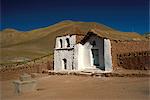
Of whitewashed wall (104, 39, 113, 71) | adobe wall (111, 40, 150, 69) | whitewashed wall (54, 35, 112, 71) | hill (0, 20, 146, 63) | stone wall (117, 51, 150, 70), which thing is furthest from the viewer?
hill (0, 20, 146, 63)

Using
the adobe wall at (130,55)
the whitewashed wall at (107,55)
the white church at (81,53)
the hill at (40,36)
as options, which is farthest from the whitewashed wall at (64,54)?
the hill at (40,36)

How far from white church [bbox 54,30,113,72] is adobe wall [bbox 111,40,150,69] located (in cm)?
184

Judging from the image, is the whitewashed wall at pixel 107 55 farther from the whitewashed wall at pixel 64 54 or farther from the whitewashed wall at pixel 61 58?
the whitewashed wall at pixel 61 58

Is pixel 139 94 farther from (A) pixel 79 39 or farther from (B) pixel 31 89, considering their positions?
(A) pixel 79 39

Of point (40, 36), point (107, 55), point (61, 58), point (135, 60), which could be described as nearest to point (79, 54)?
point (61, 58)

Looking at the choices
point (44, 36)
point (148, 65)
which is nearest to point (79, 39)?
point (148, 65)

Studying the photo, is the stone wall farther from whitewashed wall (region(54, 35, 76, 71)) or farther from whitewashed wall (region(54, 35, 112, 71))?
whitewashed wall (region(54, 35, 76, 71))

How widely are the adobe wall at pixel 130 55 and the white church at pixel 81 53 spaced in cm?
184

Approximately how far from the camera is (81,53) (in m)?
28.8

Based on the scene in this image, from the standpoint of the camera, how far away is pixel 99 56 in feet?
90.4

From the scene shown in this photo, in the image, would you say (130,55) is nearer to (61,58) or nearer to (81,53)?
(81,53)

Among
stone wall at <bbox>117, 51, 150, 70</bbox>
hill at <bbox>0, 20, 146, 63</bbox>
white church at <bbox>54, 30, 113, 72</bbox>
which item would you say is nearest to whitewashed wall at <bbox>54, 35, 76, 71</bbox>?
white church at <bbox>54, 30, 113, 72</bbox>

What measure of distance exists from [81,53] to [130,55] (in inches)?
284

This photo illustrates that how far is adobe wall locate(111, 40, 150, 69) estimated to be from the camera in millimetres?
21781
